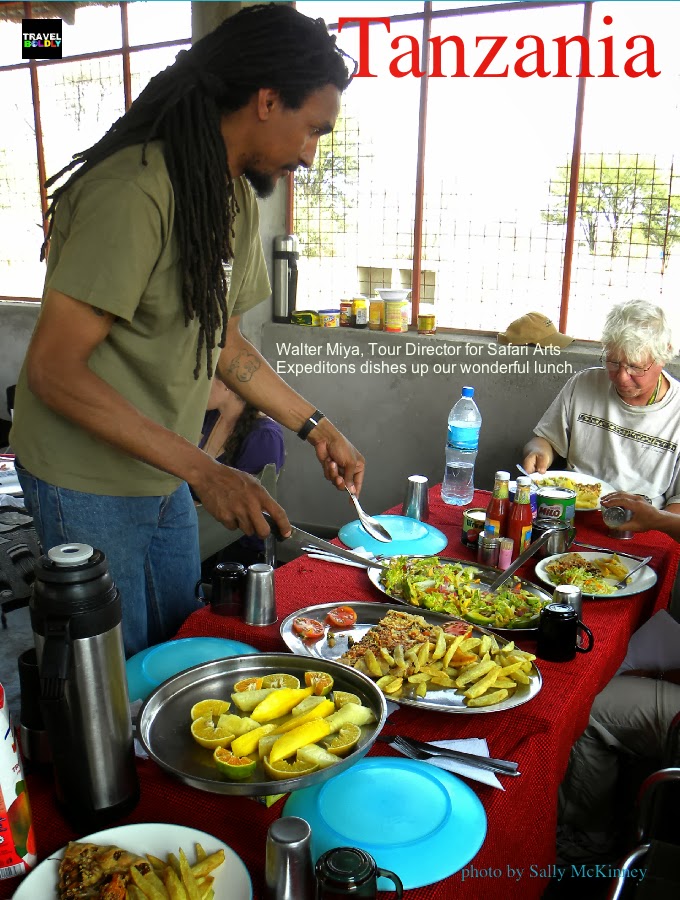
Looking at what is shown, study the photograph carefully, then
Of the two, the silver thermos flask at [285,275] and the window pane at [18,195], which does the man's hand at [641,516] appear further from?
the window pane at [18,195]

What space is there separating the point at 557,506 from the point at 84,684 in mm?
1686

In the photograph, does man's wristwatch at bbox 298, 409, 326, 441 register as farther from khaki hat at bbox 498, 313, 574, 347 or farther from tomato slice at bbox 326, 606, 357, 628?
khaki hat at bbox 498, 313, 574, 347

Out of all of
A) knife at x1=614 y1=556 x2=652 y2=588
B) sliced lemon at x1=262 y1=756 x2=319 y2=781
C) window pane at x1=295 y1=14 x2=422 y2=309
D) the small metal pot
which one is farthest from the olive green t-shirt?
window pane at x1=295 y1=14 x2=422 y2=309

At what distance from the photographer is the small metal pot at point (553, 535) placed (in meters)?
2.21

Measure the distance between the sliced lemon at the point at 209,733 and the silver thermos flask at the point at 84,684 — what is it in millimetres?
114

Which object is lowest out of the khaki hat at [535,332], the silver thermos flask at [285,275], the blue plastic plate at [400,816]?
the blue plastic plate at [400,816]

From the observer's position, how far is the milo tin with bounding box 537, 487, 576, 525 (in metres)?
2.33

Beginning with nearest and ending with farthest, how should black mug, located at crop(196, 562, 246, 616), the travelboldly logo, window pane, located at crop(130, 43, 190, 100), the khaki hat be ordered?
black mug, located at crop(196, 562, 246, 616) < the khaki hat < window pane, located at crop(130, 43, 190, 100) < the travelboldly logo

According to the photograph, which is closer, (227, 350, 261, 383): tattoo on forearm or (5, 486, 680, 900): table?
(5, 486, 680, 900): table

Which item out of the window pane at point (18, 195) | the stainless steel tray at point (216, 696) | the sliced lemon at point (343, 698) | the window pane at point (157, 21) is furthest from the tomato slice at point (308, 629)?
the window pane at point (18, 195)

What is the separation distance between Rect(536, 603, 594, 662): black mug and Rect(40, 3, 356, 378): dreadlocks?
0.98 meters

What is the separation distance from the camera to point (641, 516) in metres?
2.36

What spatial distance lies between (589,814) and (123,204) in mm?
1984

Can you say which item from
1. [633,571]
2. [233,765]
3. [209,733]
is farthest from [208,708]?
[633,571]
